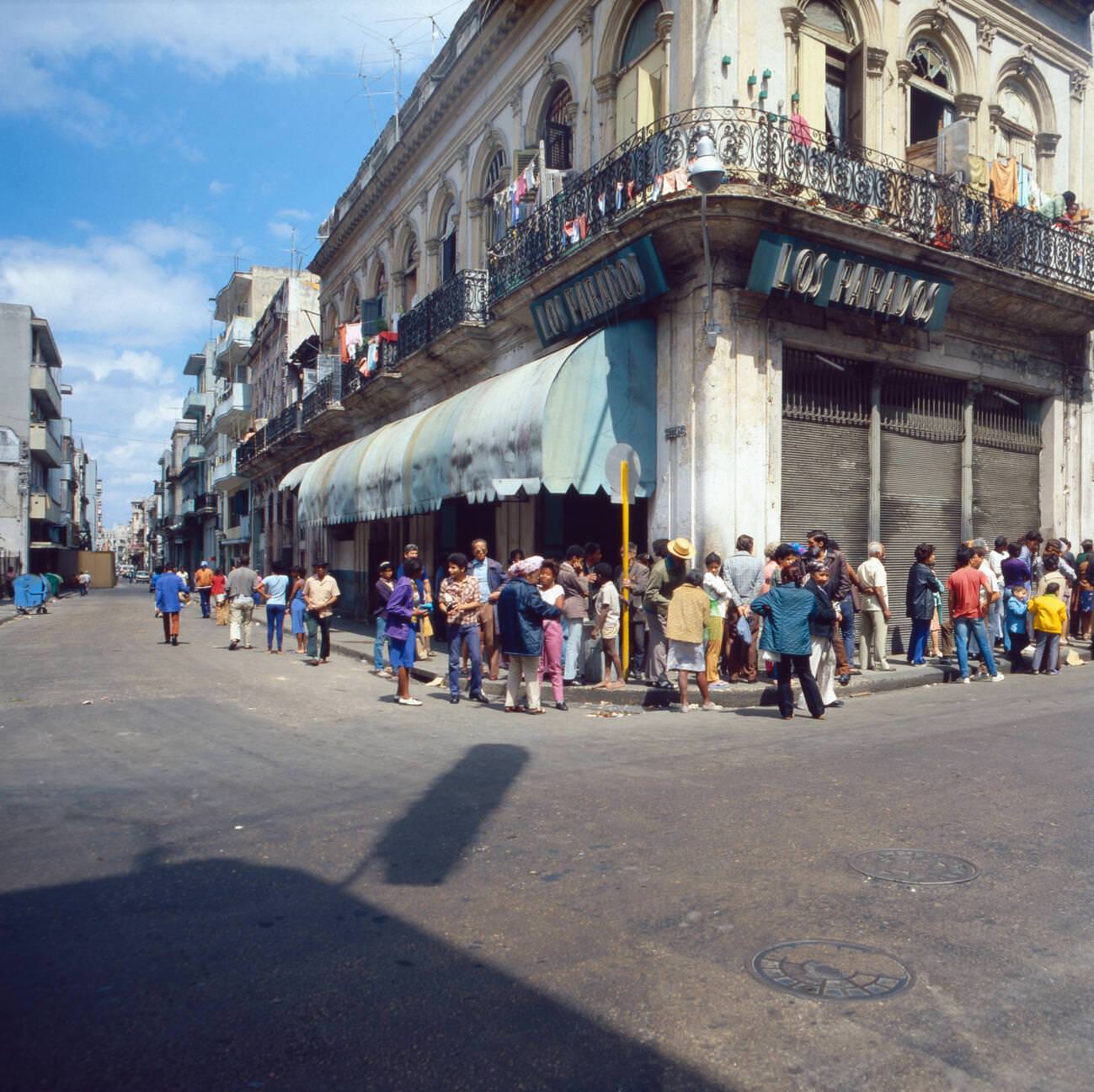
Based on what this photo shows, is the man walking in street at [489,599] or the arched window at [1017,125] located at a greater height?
the arched window at [1017,125]

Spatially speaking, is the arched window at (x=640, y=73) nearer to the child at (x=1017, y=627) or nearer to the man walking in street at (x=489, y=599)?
the man walking in street at (x=489, y=599)

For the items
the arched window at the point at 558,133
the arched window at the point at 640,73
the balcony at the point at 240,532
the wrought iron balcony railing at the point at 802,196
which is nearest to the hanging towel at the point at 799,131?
the wrought iron balcony railing at the point at 802,196

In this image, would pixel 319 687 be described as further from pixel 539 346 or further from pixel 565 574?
pixel 539 346

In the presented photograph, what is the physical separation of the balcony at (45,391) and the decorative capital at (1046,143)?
48818 mm

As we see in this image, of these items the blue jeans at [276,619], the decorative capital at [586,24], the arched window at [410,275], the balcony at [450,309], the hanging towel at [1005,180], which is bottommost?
the blue jeans at [276,619]

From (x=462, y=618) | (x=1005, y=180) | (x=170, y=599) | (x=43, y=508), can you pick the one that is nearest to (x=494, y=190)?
(x=1005, y=180)

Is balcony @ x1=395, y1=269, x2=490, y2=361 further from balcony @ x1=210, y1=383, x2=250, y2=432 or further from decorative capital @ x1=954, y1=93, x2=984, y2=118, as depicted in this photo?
balcony @ x1=210, y1=383, x2=250, y2=432

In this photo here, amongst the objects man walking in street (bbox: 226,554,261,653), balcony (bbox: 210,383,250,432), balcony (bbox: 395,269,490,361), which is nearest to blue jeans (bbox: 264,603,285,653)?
man walking in street (bbox: 226,554,261,653)

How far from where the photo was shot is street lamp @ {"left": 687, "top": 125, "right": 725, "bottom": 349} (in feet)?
35.7

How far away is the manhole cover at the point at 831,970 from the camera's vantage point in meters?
3.48

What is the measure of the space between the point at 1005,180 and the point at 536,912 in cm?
1562

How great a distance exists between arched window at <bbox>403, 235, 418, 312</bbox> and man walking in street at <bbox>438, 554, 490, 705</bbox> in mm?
14113

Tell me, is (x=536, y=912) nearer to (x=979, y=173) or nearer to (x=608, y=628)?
(x=608, y=628)

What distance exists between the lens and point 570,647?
11.9m
